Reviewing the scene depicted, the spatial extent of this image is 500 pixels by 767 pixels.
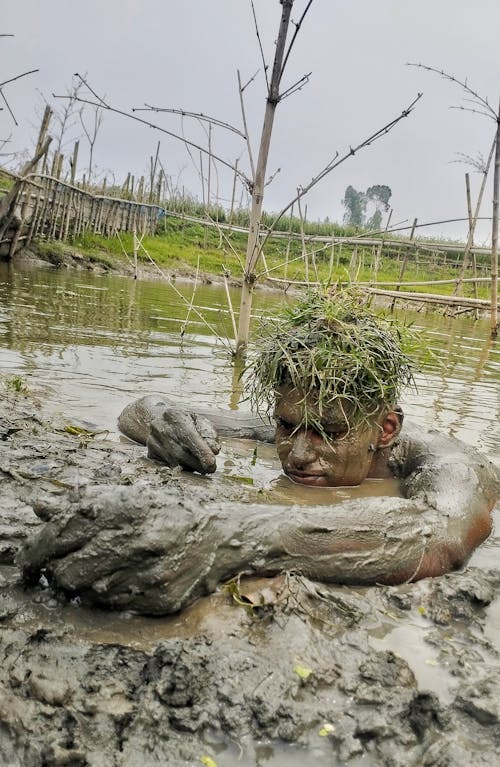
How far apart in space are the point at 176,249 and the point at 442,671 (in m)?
31.4

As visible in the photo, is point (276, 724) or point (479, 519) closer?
point (276, 724)

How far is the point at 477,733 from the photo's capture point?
1655 mm

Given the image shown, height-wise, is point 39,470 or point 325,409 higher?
point 325,409

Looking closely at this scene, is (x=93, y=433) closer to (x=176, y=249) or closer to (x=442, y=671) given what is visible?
(x=442, y=671)

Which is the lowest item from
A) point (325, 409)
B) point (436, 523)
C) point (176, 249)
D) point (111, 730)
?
point (111, 730)

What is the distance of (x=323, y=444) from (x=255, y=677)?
5.49 ft

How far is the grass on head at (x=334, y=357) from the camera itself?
10.5 feet

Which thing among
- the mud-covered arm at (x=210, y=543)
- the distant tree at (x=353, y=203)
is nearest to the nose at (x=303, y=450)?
the mud-covered arm at (x=210, y=543)

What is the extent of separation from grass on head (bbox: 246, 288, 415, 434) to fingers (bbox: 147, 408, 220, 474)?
38 cm

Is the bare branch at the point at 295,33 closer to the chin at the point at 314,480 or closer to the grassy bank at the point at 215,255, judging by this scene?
the chin at the point at 314,480

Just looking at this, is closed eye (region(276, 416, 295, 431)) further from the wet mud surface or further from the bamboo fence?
the bamboo fence

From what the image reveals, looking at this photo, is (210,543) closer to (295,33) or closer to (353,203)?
(295,33)

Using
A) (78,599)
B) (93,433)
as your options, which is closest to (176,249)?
(93,433)

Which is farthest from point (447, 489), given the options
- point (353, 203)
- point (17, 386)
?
point (353, 203)
